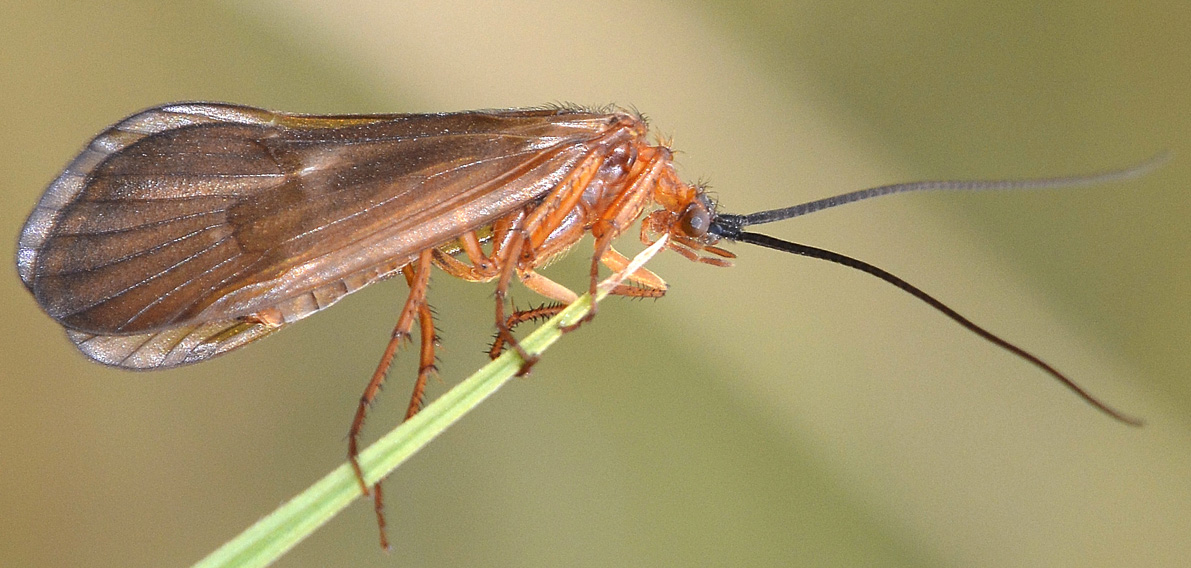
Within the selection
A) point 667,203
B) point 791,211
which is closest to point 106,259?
point 667,203

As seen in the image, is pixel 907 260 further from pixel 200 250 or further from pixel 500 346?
pixel 200 250

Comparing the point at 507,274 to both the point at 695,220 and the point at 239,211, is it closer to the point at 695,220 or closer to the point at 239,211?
the point at 695,220

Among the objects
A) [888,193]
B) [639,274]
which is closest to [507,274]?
[639,274]

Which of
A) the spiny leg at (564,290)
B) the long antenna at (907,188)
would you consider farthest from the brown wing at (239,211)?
the long antenna at (907,188)

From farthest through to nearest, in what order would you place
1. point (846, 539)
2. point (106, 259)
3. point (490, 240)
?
point (846, 539) → point (490, 240) → point (106, 259)

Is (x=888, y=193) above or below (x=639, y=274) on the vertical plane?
above

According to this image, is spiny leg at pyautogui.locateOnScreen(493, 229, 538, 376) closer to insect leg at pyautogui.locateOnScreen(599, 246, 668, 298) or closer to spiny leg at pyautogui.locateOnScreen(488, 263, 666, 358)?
spiny leg at pyautogui.locateOnScreen(488, 263, 666, 358)

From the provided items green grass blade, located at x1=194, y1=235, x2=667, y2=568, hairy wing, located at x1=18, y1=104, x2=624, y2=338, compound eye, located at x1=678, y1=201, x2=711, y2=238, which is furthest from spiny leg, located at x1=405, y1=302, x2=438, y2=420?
compound eye, located at x1=678, y1=201, x2=711, y2=238
